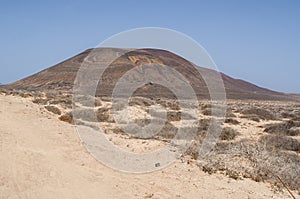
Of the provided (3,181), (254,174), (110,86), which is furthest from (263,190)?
(110,86)

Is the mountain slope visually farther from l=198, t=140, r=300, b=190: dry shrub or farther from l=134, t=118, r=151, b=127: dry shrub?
l=198, t=140, r=300, b=190: dry shrub

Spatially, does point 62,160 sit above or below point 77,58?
below

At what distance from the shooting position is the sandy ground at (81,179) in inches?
244

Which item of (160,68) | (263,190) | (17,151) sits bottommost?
(263,190)

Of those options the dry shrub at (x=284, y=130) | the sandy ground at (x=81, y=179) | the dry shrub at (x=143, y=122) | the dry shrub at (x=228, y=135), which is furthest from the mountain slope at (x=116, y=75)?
the sandy ground at (x=81, y=179)

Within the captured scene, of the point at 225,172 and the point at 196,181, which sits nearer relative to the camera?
the point at 196,181

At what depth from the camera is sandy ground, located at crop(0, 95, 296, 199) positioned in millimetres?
6191

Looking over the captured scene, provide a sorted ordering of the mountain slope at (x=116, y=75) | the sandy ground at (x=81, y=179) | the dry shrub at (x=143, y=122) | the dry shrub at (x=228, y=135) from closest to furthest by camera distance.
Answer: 1. the sandy ground at (x=81, y=179)
2. the dry shrub at (x=228, y=135)
3. the dry shrub at (x=143, y=122)
4. the mountain slope at (x=116, y=75)

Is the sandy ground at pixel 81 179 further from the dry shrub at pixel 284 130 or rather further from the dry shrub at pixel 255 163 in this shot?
the dry shrub at pixel 284 130

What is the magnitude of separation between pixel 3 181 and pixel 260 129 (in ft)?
48.7


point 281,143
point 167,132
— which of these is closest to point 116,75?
point 167,132

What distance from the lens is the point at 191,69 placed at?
69312mm

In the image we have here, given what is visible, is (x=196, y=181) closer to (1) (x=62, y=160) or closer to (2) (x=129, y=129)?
(1) (x=62, y=160)

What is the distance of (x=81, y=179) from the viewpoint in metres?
6.84
